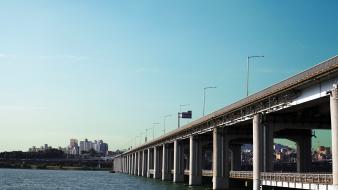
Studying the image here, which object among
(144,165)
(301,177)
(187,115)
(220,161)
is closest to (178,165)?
(187,115)

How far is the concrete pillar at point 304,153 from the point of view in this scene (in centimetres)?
8425

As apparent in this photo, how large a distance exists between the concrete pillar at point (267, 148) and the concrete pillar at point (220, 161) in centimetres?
2152

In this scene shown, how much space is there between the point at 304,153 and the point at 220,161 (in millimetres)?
14373

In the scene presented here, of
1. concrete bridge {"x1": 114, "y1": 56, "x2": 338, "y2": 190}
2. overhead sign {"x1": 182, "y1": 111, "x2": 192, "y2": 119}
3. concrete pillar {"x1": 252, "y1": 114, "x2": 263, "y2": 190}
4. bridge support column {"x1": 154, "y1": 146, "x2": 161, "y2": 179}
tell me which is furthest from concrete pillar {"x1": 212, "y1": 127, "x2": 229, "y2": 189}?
bridge support column {"x1": 154, "y1": 146, "x2": 161, "y2": 179}

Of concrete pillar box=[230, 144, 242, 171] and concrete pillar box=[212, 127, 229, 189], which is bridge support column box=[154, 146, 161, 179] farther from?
concrete pillar box=[212, 127, 229, 189]

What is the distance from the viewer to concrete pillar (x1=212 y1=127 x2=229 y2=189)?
87938 millimetres

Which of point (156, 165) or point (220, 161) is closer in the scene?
point (220, 161)

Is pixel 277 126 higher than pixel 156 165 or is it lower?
higher

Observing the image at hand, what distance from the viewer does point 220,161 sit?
88562 millimetres

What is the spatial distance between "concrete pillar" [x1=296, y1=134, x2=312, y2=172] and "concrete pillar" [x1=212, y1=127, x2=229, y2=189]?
12.5 m

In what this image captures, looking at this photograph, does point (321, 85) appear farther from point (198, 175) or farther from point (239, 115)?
point (198, 175)

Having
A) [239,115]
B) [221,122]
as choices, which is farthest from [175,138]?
[239,115]

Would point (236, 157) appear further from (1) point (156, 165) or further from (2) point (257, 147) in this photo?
(2) point (257, 147)

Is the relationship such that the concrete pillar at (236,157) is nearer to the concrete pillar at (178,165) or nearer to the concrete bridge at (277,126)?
the concrete bridge at (277,126)
